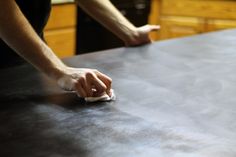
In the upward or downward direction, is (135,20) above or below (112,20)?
below

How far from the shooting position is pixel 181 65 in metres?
1.25

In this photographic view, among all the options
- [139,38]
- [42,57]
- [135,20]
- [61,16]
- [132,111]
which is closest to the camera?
[132,111]

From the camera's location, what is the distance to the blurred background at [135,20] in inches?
89.1

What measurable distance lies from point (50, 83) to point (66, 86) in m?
0.08

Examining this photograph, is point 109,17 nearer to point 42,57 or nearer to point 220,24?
point 42,57

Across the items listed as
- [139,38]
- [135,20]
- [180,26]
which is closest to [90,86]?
[139,38]

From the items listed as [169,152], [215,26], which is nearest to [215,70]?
[169,152]

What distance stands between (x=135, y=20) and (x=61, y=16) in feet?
1.41

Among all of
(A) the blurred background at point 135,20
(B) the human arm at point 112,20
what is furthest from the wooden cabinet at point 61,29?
(B) the human arm at point 112,20

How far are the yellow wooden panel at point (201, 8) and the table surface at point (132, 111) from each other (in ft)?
5.11

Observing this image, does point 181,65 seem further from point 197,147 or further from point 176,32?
point 176,32

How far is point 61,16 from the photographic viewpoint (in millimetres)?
2615

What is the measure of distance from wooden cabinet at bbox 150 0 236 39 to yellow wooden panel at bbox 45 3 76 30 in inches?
28.4

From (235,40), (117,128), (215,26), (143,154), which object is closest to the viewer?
(143,154)
